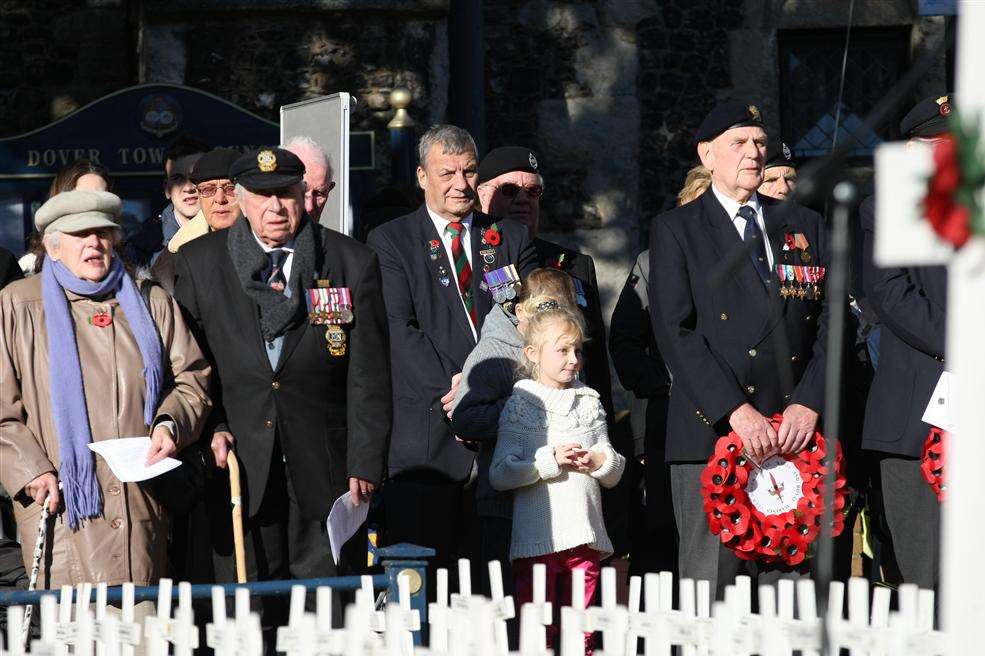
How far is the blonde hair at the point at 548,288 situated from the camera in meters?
6.10

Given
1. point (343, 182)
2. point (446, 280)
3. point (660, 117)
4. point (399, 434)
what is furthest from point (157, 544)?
point (660, 117)

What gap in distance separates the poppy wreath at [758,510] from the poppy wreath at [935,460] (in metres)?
0.27

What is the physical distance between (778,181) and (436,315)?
165 cm

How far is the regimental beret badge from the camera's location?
19.8 feet

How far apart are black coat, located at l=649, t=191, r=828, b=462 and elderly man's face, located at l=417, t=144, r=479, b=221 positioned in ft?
2.71

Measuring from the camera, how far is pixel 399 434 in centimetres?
639

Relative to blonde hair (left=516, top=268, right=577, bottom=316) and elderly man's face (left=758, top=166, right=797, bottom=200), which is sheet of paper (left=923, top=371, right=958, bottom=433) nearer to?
blonde hair (left=516, top=268, right=577, bottom=316)

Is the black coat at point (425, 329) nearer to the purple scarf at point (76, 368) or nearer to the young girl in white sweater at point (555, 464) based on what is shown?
the young girl in white sweater at point (555, 464)

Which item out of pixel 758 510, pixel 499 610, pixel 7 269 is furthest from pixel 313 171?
pixel 499 610

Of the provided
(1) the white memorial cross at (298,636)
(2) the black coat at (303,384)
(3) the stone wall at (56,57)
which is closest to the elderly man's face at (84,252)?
(2) the black coat at (303,384)

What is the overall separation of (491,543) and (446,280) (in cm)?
108

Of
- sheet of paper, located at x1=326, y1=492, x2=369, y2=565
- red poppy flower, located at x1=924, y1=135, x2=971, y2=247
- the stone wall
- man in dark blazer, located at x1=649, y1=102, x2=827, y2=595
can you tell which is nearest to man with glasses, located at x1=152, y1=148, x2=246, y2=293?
sheet of paper, located at x1=326, y1=492, x2=369, y2=565

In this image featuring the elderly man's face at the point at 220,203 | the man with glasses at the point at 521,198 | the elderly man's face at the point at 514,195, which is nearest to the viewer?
the elderly man's face at the point at 220,203

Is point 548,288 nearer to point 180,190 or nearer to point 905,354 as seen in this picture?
point 905,354
